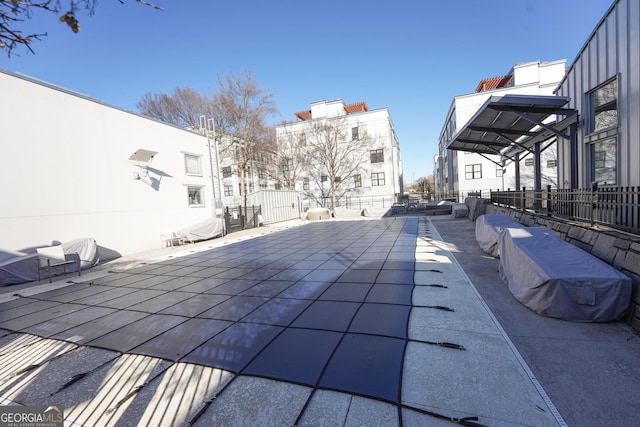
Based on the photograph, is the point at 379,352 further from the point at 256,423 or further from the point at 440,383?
the point at 256,423

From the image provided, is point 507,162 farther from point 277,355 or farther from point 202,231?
point 277,355

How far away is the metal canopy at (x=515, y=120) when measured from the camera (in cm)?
755

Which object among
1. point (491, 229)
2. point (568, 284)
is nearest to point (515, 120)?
point (491, 229)

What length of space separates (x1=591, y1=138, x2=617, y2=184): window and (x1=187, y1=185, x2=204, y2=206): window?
15980mm

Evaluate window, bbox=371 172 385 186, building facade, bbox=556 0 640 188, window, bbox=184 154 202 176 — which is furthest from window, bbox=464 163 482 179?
window, bbox=184 154 202 176

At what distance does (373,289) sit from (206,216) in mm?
13040

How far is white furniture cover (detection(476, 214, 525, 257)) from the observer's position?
6591 millimetres

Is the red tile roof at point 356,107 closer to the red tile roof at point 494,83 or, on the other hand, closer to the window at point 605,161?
the red tile roof at point 494,83

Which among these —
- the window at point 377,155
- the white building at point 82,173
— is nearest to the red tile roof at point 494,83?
the window at point 377,155

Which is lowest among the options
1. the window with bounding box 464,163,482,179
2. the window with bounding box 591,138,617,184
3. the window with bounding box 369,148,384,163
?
the window with bounding box 591,138,617,184

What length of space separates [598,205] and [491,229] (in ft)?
6.92

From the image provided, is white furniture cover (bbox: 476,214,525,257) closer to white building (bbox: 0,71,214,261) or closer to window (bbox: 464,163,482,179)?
white building (bbox: 0,71,214,261)

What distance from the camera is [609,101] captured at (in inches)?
269

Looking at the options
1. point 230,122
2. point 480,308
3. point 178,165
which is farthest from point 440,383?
point 230,122
